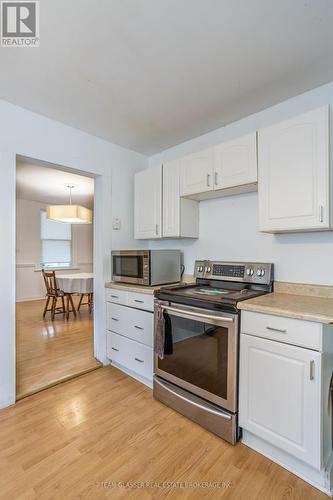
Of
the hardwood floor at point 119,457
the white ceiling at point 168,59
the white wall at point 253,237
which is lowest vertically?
the hardwood floor at point 119,457

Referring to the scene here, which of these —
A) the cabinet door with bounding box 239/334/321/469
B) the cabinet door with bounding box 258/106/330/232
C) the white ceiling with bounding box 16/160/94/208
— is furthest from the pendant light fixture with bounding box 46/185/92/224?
the cabinet door with bounding box 239/334/321/469

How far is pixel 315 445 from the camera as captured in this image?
1.25m

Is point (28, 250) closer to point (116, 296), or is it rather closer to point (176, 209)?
point (116, 296)

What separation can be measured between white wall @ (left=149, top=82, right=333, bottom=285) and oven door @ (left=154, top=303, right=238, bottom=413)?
0.74 metres

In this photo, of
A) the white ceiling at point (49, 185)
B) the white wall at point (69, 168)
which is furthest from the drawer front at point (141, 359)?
the white ceiling at point (49, 185)

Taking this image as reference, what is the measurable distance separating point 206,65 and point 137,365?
2376 millimetres

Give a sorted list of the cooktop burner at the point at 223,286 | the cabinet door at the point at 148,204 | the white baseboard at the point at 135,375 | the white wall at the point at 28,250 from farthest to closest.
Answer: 1. the white wall at the point at 28,250
2. the cabinet door at the point at 148,204
3. the white baseboard at the point at 135,375
4. the cooktop burner at the point at 223,286

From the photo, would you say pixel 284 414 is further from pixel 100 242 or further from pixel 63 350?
pixel 63 350

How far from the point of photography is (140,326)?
2.25 m

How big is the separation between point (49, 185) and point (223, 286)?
363cm

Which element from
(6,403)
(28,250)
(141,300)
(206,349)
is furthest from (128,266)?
(28,250)

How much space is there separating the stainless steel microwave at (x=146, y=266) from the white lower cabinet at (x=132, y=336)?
0.18 m

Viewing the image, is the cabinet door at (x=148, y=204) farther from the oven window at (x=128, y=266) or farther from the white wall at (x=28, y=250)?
the white wall at (x=28, y=250)

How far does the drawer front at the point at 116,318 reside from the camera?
95.3 inches
